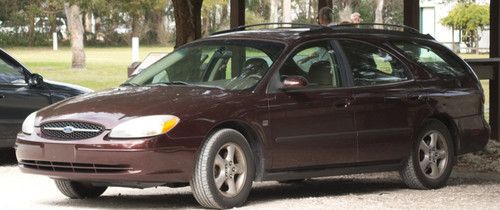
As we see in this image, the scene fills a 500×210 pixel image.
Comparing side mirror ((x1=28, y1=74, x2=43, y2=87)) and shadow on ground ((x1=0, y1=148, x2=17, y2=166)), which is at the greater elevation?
side mirror ((x1=28, y1=74, x2=43, y2=87))

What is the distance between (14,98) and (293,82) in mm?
4897

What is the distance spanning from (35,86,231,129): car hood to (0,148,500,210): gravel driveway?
765mm

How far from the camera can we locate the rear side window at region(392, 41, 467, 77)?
444 inches

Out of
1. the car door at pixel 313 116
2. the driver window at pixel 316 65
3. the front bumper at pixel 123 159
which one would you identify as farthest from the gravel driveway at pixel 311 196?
the driver window at pixel 316 65

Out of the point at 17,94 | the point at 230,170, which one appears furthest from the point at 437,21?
the point at 230,170

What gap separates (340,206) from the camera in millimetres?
9602

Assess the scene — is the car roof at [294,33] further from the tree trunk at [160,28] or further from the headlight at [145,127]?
the tree trunk at [160,28]

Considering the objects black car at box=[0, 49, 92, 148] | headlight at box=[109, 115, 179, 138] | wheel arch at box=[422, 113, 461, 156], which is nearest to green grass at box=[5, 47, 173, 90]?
black car at box=[0, 49, 92, 148]

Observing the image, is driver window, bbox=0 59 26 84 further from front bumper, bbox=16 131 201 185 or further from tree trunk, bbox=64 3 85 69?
tree trunk, bbox=64 3 85 69

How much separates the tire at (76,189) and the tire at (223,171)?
132 cm

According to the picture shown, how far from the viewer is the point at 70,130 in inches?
362

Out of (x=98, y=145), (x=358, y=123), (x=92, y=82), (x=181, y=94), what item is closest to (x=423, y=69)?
(x=358, y=123)

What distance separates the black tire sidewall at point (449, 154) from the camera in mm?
10820

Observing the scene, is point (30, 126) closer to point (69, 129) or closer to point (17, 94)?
point (69, 129)
